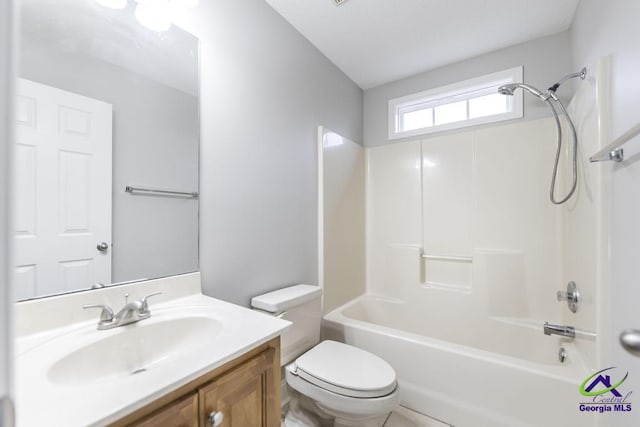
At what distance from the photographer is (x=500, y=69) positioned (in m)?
2.10

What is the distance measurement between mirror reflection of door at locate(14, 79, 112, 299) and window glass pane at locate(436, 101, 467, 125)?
2.38 metres

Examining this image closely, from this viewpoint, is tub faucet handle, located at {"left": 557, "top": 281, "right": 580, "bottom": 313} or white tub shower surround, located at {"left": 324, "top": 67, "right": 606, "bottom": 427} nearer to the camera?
white tub shower surround, located at {"left": 324, "top": 67, "right": 606, "bottom": 427}

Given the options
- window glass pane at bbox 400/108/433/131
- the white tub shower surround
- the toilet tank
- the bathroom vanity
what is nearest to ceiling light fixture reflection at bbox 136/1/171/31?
the bathroom vanity

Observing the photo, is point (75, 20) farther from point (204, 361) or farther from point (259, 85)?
point (204, 361)

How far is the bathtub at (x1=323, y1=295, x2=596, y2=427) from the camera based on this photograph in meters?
1.29

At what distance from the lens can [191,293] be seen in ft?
3.95

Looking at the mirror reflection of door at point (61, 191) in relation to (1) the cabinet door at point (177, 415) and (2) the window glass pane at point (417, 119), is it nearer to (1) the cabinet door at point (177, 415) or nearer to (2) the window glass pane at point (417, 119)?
(1) the cabinet door at point (177, 415)

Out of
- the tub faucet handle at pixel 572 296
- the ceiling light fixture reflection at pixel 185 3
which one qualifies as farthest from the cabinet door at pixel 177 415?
the tub faucet handle at pixel 572 296

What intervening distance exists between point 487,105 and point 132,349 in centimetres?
277

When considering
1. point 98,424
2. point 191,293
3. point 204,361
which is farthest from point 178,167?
point 98,424

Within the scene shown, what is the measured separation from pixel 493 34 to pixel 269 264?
223 cm

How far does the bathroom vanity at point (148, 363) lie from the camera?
569mm

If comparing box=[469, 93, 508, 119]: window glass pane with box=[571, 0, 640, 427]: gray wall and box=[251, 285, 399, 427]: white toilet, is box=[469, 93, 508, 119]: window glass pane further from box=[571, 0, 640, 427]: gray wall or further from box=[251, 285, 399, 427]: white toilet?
box=[251, 285, 399, 427]: white toilet

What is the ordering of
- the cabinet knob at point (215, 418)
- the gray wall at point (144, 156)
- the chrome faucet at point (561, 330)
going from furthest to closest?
the chrome faucet at point (561, 330)
the gray wall at point (144, 156)
the cabinet knob at point (215, 418)
